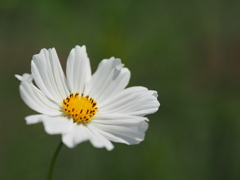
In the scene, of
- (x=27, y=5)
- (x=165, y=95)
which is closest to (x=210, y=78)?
(x=165, y=95)

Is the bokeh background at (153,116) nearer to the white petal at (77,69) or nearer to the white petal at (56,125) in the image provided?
the white petal at (77,69)

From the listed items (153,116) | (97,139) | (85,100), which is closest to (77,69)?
(85,100)

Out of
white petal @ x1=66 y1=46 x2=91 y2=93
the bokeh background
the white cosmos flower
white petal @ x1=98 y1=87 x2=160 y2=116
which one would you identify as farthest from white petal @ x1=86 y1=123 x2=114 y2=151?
the bokeh background

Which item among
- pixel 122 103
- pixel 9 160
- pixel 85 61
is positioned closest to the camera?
pixel 122 103

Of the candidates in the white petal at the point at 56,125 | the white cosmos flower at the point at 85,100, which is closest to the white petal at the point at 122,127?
the white cosmos flower at the point at 85,100

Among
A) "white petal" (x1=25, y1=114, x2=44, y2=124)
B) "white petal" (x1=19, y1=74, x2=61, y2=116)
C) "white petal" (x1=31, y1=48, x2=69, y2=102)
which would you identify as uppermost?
"white petal" (x1=31, y1=48, x2=69, y2=102)

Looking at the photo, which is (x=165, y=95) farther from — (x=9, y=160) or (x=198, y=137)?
(x=9, y=160)

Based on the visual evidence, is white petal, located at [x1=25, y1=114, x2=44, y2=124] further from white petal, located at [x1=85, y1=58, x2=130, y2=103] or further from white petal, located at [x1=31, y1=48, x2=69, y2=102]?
white petal, located at [x1=85, y1=58, x2=130, y2=103]
